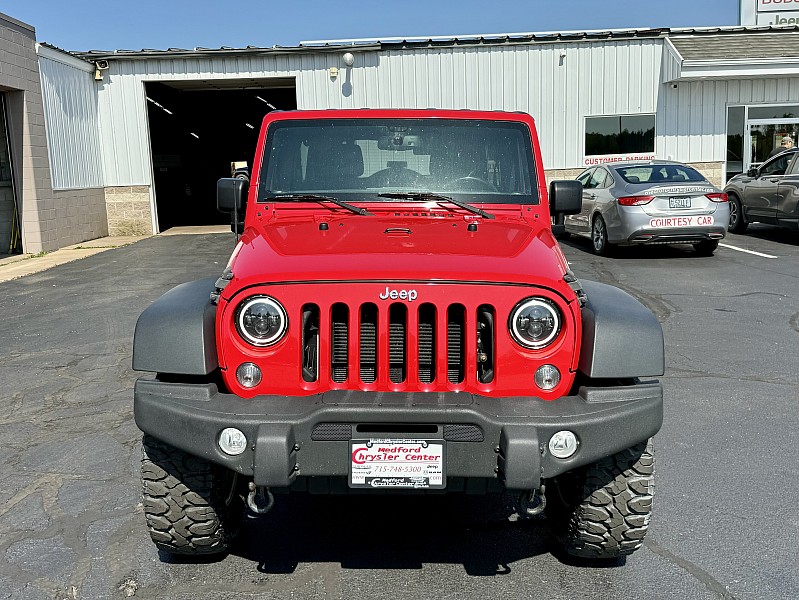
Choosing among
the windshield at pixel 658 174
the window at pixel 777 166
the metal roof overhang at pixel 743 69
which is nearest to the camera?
the windshield at pixel 658 174

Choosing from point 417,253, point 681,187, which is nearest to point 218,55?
point 681,187

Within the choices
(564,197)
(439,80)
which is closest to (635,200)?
(564,197)

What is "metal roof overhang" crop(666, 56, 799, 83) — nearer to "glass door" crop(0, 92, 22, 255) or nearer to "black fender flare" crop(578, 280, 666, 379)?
"glass door" crop(0, 92, 22, 255)

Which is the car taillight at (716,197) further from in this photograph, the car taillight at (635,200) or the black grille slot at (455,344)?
the black grille slot at (455,344)

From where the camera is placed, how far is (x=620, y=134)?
64.3 feet

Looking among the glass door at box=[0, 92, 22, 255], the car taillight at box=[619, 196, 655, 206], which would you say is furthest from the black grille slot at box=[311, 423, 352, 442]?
the glass door at box=[0, 92, 22, 255]

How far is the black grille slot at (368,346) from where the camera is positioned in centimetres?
313

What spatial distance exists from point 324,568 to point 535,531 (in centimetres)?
99

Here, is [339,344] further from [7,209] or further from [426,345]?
[7,209]

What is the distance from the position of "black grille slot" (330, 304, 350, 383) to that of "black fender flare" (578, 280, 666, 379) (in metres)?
0.90

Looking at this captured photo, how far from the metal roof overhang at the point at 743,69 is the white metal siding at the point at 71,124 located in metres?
13.3

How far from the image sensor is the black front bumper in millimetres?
2809

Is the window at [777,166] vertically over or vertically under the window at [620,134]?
under

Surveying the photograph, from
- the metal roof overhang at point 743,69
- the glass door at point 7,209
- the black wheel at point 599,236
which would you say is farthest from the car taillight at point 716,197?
the glass door at point 7,209
